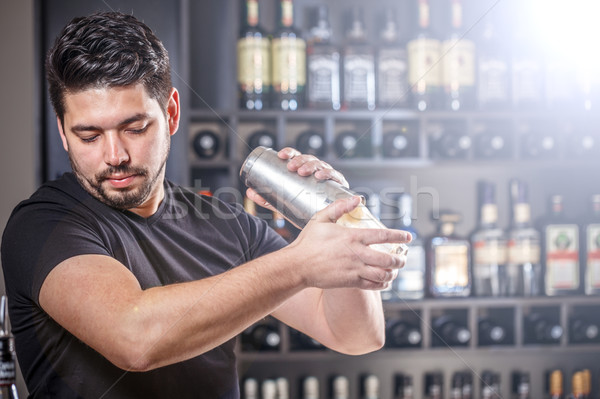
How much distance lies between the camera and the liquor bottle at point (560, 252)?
6.23 ft

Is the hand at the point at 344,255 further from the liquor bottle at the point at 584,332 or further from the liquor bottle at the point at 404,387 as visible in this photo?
the liquor bottle at the point at 584,332

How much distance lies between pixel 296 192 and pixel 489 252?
1312mm

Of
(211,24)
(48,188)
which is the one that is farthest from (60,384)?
(211,24)

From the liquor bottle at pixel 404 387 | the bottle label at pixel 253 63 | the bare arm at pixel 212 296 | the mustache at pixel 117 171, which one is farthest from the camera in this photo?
the liquor bottle at pixel 404 387

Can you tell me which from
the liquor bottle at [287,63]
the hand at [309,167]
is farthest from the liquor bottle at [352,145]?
the hand at [309,167]

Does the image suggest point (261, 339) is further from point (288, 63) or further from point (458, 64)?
point (458, 64)

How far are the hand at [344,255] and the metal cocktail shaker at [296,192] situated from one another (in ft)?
0.21

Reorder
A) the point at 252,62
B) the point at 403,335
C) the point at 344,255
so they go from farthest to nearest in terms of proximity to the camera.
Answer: the point at 403,335, the point at 252,62, the point at 344,255

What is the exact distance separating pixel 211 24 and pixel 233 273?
1.47 m

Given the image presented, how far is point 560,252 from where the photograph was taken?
1.90m

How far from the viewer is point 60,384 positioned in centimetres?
70

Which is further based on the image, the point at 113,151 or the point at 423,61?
the point at 423,61

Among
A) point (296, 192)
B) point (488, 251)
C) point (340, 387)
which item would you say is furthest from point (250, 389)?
point (296, 192)

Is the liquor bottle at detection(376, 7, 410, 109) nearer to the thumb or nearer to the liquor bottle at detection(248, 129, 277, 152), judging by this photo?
the liquor bottle at detection(248, 129, 277, 152)
